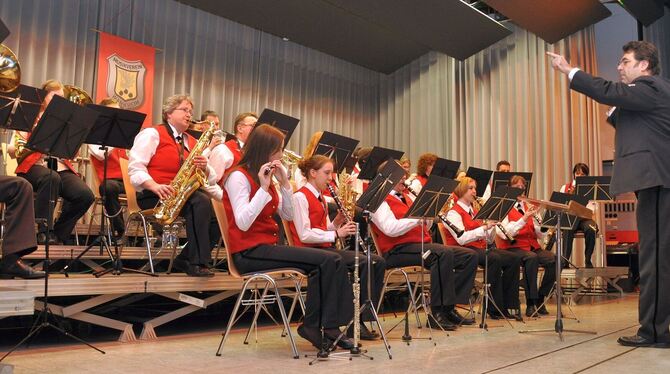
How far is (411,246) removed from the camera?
5004 mm

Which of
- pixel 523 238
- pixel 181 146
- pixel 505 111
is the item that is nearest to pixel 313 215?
pixel 181 146

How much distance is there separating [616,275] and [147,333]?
697cm

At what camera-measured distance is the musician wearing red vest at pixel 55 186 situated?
4.86m

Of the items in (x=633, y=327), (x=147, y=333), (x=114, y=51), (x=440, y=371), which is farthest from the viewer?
(x=114, y=51)

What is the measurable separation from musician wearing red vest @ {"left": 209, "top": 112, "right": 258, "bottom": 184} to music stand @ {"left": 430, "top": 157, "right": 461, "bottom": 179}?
6.44ft

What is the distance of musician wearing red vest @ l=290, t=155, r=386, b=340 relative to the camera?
4.16m

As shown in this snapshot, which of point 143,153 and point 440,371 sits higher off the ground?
point 143,153

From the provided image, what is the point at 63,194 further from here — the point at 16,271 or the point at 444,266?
the point at 444,266

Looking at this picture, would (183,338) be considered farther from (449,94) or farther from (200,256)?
(449,94)

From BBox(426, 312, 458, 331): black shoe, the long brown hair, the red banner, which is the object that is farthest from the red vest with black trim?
BBox(426, 312, 458, 331): black shoe

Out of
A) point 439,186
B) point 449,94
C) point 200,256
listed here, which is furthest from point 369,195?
point 449,94

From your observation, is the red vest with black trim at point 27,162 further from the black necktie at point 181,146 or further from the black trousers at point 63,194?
the black necktie at point 181,146

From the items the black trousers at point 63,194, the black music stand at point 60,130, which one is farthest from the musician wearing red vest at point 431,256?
the black trousers at point 63,194

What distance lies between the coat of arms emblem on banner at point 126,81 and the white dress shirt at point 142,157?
3.59 meters
